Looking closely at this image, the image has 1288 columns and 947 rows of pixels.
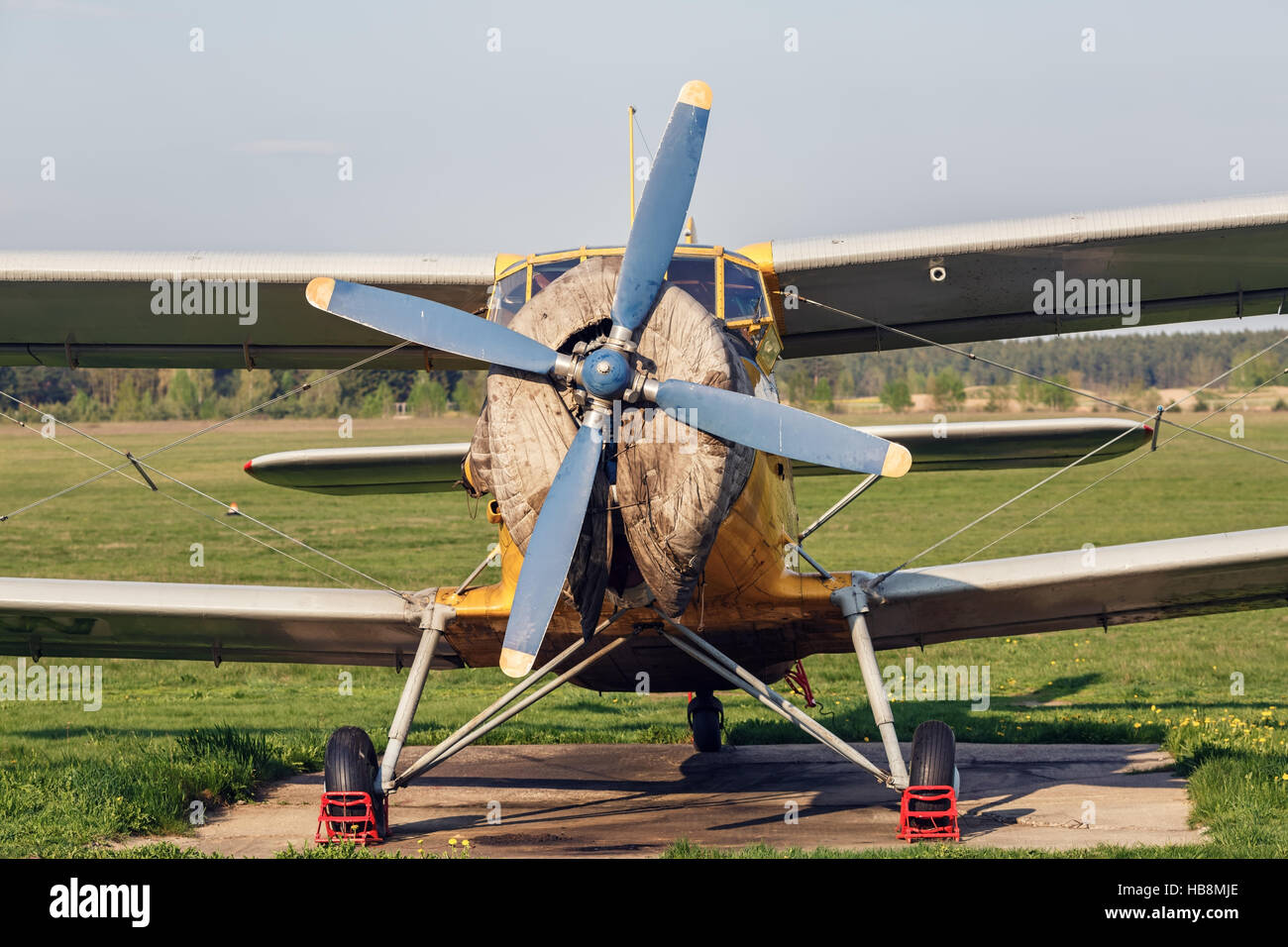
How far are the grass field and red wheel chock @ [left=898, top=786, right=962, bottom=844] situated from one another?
1381mm

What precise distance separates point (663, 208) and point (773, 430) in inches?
52.1

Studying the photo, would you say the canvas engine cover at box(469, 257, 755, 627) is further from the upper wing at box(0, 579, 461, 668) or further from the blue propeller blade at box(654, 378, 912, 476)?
the upper wing at box(0, 579, 461, 668)

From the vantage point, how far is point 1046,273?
942 centimetres

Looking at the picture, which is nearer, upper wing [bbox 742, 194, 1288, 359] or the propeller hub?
the propeller hub

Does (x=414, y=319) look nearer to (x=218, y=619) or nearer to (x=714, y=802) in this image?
(x=218, y=619)

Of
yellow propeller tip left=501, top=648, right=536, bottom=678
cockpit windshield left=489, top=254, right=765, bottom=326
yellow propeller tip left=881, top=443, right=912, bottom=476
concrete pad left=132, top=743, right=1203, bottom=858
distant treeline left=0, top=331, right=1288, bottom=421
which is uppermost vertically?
distant treeline left=0, top=331, right=1288, bottom=421

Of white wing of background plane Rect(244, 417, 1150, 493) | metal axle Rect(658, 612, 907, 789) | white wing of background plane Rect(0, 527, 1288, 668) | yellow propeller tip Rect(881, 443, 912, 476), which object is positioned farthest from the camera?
white wing of background plane Rect(244, 417, 1150, 493)

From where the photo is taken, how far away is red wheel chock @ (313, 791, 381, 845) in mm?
7988

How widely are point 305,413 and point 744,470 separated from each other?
80548mm
